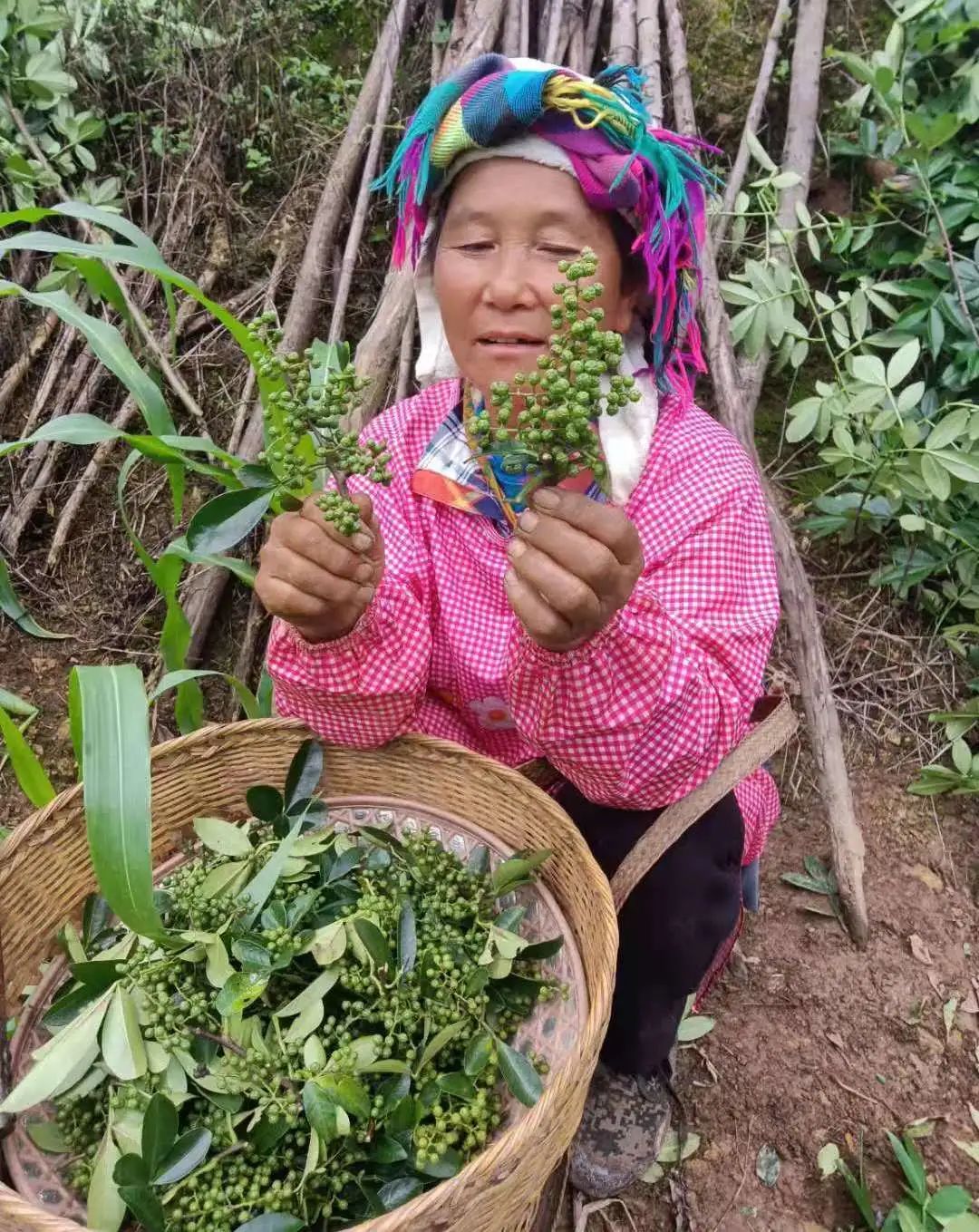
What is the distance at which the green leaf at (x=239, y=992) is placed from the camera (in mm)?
1128

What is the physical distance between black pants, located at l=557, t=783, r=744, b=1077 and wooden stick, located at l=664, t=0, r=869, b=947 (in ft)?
1.74

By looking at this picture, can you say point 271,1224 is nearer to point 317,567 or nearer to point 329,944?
point 329,944

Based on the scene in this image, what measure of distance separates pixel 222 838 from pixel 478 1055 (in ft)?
1.71

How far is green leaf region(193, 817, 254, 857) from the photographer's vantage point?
136cm

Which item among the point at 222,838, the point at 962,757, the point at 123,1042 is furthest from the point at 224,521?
the point at 962,757

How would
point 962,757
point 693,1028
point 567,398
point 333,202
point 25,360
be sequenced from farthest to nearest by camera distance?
1. point 25,360
2. point 333,202
3. point 962,757
4. point 693,1028
5. point 567,398

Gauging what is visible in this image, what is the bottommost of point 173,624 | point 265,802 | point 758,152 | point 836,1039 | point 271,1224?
point 836,1039

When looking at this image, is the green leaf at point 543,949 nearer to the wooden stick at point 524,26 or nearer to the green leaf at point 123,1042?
the green leaf at point 123,1042

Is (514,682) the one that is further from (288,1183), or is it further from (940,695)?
(940,695)

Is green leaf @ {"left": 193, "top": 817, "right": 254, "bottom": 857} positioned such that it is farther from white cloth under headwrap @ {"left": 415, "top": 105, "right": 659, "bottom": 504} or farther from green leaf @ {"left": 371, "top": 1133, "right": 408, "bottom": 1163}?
white cloth under headwrap @ {"left": 415, "top": 105, "right": 659, "bottom": 504}

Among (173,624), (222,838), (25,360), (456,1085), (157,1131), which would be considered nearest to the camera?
(157,1131)

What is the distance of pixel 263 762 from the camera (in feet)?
4.99

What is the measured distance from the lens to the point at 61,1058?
110 cm

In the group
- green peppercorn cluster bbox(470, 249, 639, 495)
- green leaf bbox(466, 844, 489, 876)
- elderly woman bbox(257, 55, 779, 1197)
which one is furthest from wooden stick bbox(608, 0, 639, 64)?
green leaf bbox(466, 844, 489, 876)
